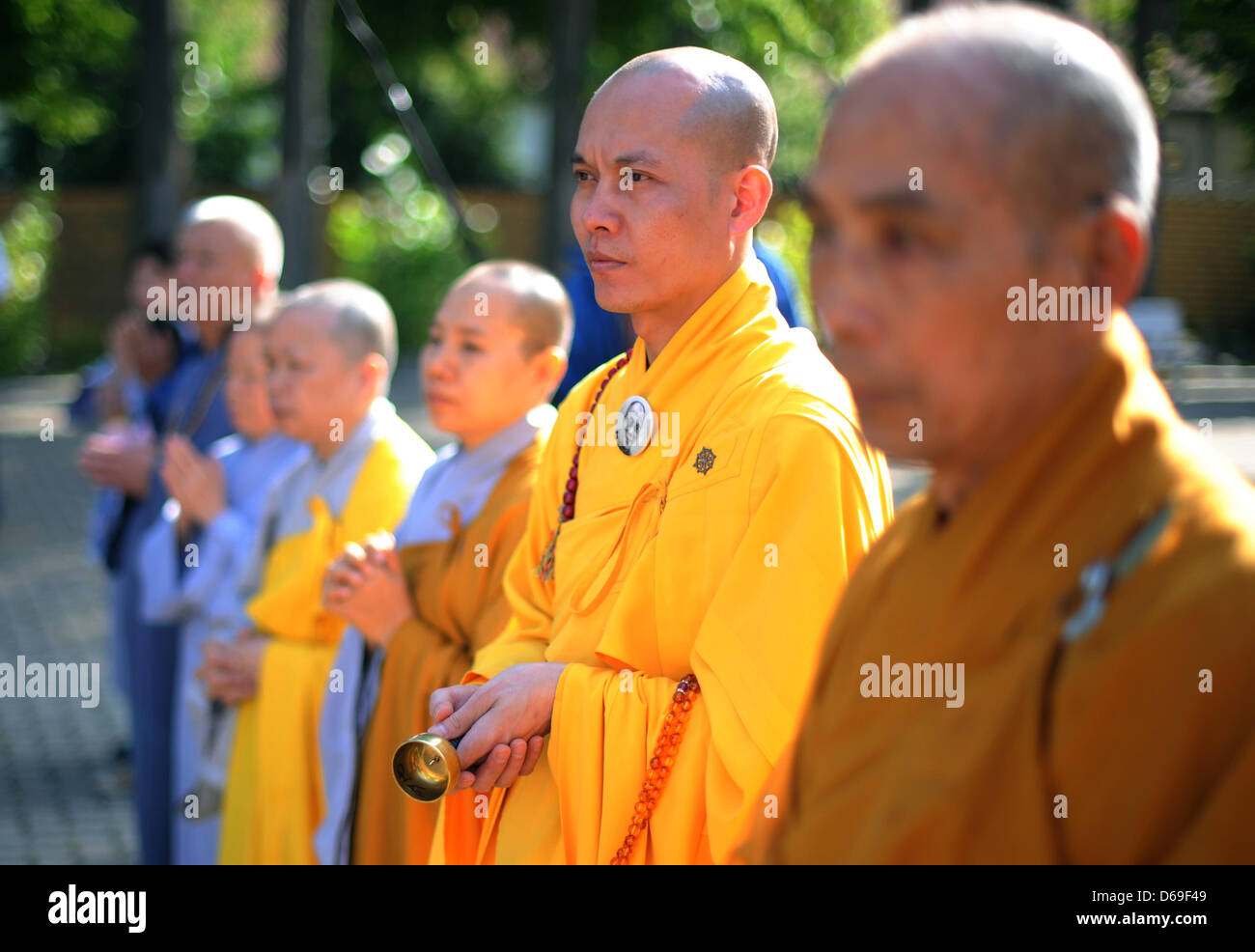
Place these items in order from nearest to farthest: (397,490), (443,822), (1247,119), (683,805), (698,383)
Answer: (683,805)
(698,383)
(443,822)
(397,490)
(1247,119)

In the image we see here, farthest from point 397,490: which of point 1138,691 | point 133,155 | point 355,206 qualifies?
point 133,155

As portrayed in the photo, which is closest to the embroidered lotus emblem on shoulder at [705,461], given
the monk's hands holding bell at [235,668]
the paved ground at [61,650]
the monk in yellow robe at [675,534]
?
the monk in yellow robe at [675,534]

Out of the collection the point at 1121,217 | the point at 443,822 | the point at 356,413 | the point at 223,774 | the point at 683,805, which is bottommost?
the point at 223,774

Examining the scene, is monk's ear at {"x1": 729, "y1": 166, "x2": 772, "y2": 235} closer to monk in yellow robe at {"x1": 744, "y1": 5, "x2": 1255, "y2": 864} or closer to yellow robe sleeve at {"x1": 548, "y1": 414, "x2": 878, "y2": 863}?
yellow robe sleeve at {"x1": 548, "y1": 414, "x2": 878, "y2": 863}

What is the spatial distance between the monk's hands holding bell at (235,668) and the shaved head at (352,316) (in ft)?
2.85

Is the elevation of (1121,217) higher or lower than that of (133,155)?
lower

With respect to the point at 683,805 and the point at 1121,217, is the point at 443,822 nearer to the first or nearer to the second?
the point at 683,805

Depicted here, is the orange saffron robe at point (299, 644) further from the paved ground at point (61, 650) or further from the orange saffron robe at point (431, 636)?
the paved ground at point (61, 650)

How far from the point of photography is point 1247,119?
4.74 meters

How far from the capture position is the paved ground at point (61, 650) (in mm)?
5375

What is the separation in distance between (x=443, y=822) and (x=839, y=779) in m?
1.57

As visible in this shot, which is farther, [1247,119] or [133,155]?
[133,155]

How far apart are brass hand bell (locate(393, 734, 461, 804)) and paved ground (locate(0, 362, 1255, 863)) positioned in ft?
10.8

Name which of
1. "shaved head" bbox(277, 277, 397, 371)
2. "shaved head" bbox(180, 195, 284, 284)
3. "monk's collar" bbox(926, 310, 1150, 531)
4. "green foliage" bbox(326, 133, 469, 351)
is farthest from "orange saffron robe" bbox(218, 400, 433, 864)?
"green foliage" bbox(326, 133, 469, 351)
